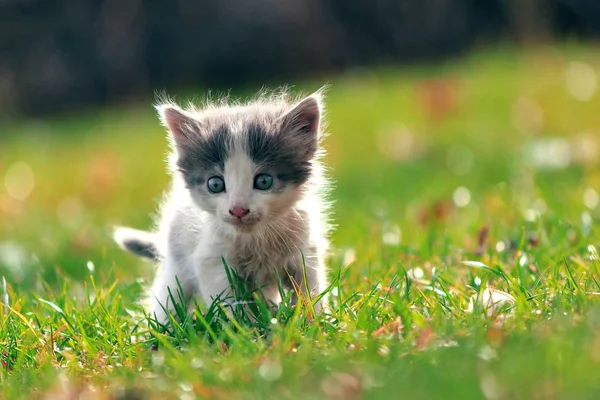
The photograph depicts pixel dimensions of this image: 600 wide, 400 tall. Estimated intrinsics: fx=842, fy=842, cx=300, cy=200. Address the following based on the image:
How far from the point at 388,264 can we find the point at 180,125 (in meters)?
1.14

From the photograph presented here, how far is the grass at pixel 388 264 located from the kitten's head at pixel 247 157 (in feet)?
1.23

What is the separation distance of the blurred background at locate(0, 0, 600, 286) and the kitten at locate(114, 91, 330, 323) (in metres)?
0.77

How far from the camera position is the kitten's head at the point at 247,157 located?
3.04 meters

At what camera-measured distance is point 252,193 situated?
120 inches

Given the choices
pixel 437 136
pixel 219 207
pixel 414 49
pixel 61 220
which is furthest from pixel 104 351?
pixel 414 49

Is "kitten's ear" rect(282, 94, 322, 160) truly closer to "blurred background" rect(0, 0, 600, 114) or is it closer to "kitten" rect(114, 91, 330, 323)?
"kitten" rect(114, 91, 330, 323)

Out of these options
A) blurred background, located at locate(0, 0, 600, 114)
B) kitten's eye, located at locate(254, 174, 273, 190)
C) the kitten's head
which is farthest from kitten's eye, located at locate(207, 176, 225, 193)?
blurred background, located at locate(0, 0, 600, 114)

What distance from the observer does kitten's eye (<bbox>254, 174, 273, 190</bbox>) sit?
3092 mm

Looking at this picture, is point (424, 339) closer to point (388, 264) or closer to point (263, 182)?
point (263, 182)

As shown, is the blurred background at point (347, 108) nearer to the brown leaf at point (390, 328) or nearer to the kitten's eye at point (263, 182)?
the kitten's eye at point (263, 182)

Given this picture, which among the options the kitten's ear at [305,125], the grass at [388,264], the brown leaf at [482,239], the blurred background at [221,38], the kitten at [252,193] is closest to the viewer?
the grass at [388,264]

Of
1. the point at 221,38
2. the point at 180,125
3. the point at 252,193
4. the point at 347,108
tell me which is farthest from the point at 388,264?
the point at 221,38

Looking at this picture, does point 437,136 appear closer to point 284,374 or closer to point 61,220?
point 61,220

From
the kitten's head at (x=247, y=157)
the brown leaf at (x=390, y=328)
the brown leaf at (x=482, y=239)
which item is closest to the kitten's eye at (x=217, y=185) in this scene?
the kitten's head at (x=247, y=157)
